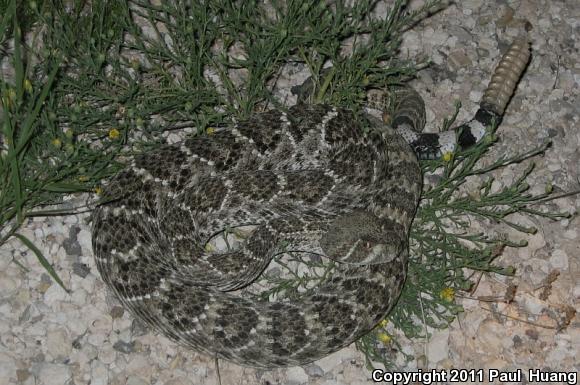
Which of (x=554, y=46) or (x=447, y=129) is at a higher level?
(x=554, y=46)

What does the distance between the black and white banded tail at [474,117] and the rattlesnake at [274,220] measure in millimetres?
12

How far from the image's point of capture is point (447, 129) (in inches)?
271

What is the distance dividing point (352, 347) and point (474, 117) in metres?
2.48

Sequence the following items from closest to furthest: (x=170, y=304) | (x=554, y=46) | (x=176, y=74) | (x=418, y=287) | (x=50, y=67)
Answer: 1. (x=170, y=304)
2. (x=418, y=287)
3. (x=50, y=67)
4. (x=176, y=74)
5. (x=554, y=46)

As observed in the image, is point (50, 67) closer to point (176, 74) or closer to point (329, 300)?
point (176, 74)

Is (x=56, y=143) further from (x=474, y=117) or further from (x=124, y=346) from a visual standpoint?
(x=474, y=117)

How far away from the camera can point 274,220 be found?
6352 mm

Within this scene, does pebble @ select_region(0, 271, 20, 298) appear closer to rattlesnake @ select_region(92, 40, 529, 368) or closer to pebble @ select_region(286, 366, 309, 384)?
rattlesnake @ select_region(92, 40, 529, 368)

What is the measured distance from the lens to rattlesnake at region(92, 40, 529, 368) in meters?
5.63

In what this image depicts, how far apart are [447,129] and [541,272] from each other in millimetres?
1473

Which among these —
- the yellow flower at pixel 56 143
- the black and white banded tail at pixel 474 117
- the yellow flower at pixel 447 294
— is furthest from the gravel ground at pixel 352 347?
the yellow flower at pixel 56 143

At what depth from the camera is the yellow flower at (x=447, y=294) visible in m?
6.00

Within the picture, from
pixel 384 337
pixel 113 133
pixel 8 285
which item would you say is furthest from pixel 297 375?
pixel 113 133

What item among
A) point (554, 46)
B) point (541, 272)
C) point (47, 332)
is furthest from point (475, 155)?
point (47, 332)
